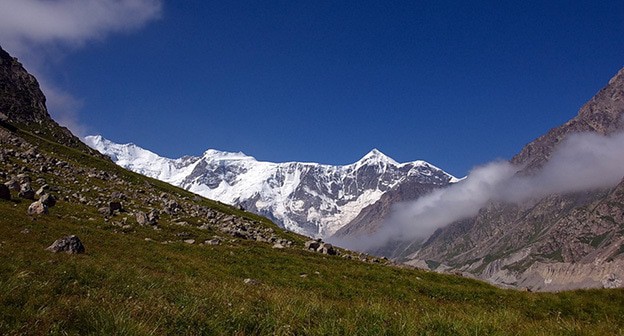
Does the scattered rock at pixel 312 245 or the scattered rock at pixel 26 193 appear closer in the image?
the scattered rock at pixel 26 193

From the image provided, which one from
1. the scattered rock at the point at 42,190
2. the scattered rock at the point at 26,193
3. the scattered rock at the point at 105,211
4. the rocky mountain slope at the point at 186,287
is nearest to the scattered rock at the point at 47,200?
the rocky mountain slope at the point at 186,287

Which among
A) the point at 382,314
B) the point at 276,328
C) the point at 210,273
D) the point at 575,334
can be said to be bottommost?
the point at 210,273

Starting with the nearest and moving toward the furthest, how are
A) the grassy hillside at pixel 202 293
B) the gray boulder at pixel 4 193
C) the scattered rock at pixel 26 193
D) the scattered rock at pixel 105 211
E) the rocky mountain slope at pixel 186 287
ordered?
the grassy hillside at pixel 202 293 < the rocky mountain slope at pixel 186 287 < the gray boulder at pixel 4 193 < the scattered rock at pixel 26 193 < the scattered rock at pixel 105 211

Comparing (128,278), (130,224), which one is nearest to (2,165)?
(130,224)

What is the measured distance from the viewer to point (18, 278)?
1014cm

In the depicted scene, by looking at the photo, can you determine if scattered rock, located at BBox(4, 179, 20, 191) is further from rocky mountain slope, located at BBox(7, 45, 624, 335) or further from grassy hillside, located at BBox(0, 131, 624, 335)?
grassy hillside, located at BBox(0, 131, 624, 335)

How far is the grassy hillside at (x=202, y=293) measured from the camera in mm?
8555

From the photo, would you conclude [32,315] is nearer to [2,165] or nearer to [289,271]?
[289,271]

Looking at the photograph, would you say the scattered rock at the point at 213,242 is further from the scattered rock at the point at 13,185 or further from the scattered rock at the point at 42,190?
the scattered rock at the point at 13,185

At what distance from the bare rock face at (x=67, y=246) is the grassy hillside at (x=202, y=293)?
0.90 m

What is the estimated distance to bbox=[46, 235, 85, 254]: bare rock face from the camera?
24734 mm

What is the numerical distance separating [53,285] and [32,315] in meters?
3.36

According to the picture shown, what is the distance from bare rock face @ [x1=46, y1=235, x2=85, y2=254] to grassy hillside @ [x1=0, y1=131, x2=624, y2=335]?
0.90 meters

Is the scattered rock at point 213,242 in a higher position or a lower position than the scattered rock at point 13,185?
higher
